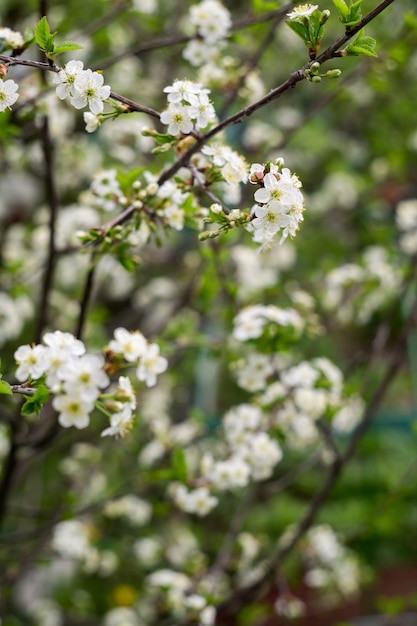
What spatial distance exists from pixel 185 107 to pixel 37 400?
2.36 ft

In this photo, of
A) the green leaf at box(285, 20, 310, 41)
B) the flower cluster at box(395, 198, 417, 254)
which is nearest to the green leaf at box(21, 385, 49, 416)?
the green leaf at box(285, 20, 310, 41)

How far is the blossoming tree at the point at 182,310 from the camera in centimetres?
148

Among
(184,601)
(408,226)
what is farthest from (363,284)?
(184,601)

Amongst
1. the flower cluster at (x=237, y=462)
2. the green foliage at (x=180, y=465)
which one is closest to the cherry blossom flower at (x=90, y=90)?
the green foliage at (x=180, y=465)

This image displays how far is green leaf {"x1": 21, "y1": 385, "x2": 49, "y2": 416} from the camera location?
1.31 m

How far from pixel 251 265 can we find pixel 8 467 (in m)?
1.97

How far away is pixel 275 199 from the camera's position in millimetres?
1362

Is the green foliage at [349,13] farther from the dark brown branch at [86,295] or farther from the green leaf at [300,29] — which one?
the dark brown branch at [86,295]

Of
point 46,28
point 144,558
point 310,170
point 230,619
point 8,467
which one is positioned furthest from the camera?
point 310,170

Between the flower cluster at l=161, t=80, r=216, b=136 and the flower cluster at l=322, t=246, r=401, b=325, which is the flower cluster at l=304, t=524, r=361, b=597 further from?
the flower cluster at l=161, t=80, r=216, b=136

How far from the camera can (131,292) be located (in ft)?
19.7

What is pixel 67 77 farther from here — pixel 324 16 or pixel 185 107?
pixel 324 16

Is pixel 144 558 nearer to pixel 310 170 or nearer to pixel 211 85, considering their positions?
pixel 211 85

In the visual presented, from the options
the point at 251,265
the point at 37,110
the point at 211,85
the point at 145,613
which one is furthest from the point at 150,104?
the point at 145,613
